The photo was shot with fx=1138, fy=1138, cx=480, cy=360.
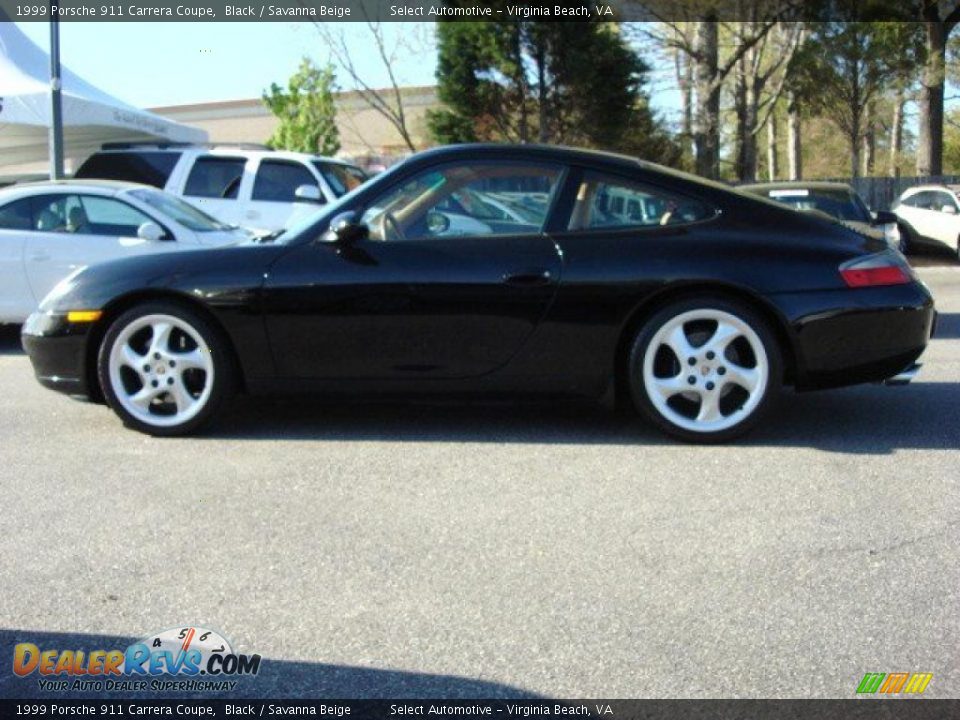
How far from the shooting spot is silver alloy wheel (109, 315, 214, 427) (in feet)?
18.1

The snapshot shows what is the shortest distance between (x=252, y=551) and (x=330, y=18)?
20.5m

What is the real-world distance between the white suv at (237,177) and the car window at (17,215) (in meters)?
3.24

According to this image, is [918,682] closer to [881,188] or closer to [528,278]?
[528,278]

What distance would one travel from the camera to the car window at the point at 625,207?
5.45 meters

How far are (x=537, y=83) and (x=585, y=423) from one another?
20.1 meters

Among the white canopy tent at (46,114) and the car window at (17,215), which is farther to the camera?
the white canopy tent at (46,114)

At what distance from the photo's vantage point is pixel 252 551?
3.97 metres

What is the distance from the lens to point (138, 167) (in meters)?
13.0

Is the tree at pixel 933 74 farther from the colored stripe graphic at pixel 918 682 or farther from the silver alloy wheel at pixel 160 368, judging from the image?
the colored stripe graphic at pixel 918 682

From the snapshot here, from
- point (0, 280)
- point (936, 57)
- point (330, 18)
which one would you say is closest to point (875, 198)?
point (936, 57)

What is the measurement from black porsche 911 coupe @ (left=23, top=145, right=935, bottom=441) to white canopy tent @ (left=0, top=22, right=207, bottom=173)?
39.9ft

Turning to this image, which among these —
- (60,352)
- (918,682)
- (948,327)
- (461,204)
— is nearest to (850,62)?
(948,327)

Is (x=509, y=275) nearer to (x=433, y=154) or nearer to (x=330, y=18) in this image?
(x=433, y=154)

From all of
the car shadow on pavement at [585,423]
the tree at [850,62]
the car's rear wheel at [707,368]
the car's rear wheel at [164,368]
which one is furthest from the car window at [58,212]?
the tree at [850,62]
